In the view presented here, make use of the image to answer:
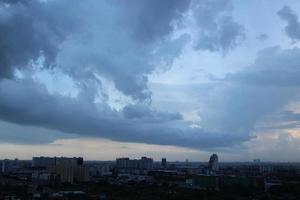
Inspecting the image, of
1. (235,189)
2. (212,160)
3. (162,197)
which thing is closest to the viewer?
(162,197)

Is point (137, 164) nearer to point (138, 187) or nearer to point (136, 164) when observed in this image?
point (136, 164)

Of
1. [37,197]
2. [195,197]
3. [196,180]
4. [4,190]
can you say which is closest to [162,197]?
[195,197]

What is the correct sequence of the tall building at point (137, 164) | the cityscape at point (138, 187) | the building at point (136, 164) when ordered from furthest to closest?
the tall building at point (137, 164) → the building at point (136, 164) → the cityscape at point (138, 187)

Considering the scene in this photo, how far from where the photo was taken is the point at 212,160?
10119 cm

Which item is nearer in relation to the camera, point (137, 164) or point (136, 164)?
point (137, 164)

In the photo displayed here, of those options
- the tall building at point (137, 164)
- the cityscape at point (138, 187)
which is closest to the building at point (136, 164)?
the tall building at point (137, 164)

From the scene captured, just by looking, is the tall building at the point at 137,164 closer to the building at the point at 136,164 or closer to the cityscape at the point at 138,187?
the building at the point at 136,164

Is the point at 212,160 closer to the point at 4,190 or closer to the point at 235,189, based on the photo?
the point at 235,189

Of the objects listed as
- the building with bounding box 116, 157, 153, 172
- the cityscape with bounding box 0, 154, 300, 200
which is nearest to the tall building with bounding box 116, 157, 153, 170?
the building with bounding box 116, 157, 153, 172

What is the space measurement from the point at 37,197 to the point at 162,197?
32.9 ft

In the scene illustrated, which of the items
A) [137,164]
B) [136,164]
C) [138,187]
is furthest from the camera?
[136,164]

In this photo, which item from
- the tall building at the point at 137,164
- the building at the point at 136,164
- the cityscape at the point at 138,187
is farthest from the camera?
the tall building at the point at 137,164

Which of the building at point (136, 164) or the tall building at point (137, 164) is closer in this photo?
the building at point (136, 164)

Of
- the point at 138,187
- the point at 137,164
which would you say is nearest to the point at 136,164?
the point at 137,164
